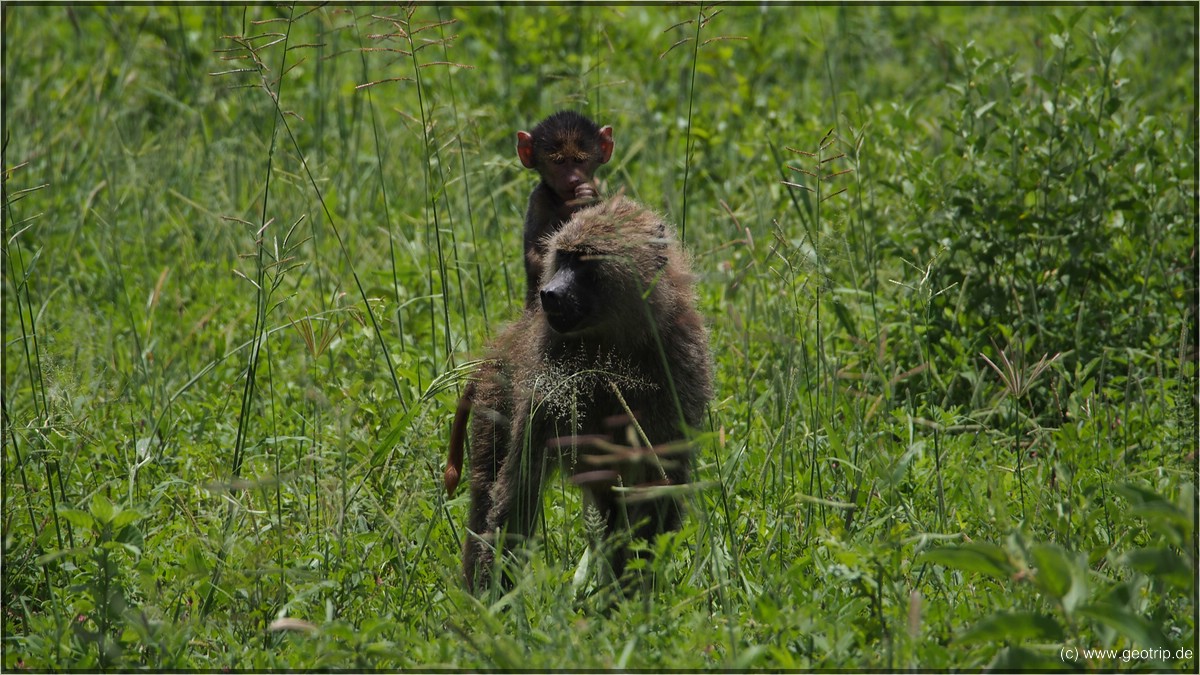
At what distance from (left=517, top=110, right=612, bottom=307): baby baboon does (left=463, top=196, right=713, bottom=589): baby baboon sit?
2.26 ft

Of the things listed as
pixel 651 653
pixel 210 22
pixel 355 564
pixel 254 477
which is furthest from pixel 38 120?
pixel 651 653

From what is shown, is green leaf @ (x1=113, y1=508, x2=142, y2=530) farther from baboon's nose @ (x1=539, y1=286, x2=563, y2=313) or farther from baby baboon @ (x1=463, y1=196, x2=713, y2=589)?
baboon's nose @ (x1=539, y1=286, x2=563, y2=313)

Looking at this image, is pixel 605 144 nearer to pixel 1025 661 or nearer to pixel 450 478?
pixel 450 478

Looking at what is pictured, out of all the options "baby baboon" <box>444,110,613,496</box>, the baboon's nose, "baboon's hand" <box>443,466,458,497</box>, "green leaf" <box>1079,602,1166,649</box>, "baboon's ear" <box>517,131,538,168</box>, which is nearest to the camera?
"green leaf" <box>1079,602,1166,649</box>

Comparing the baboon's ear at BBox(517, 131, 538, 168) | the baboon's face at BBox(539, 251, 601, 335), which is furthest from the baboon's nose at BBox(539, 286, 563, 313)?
the baboon's ear at BBox(517, 131, 538, 168)

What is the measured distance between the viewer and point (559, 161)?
14.3 feet

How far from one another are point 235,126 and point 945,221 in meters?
3.88

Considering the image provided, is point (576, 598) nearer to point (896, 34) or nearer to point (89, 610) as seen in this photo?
point (89, 610)

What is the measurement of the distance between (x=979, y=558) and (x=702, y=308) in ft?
9.28

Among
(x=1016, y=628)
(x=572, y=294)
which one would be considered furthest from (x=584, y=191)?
(x=1016, y=628)

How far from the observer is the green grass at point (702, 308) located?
284 cm

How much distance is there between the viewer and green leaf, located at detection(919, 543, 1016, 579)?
2377mm

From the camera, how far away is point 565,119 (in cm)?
444

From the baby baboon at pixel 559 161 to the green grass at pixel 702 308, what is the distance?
270mm
